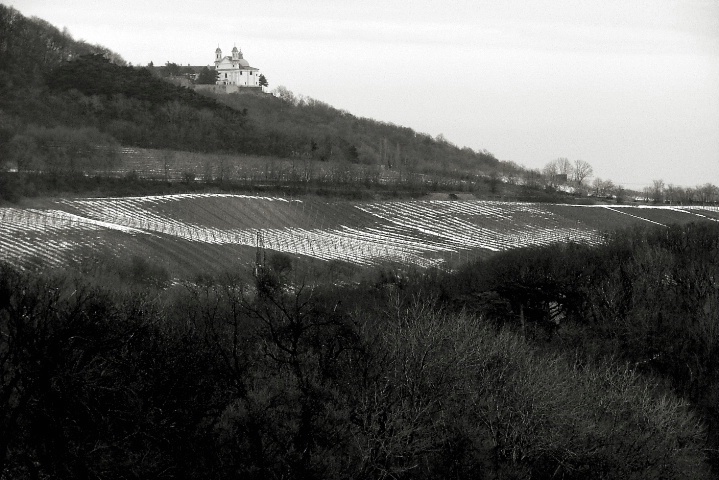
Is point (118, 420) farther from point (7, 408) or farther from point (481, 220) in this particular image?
point (481, 220)

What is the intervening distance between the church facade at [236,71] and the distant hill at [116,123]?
3919cm

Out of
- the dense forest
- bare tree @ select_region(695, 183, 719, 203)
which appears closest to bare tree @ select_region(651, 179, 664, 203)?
bare tree @ select_region(695, 183, 719, 203)

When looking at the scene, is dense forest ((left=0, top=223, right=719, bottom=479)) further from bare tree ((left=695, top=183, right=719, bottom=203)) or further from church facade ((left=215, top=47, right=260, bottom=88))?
church facade ((left=215, top=47, right=260, bottom=88))

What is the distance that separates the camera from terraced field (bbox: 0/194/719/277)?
5872 centimetres

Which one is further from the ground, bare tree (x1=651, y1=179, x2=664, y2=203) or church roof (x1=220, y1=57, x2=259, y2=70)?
church roof (x1=220, y1=57, x2=259, y2=70)

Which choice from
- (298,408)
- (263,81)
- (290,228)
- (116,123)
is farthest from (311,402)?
(263,81)

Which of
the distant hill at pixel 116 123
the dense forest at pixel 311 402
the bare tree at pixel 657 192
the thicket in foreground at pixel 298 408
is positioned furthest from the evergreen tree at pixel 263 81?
the thicket in foreground at pixel 298 408

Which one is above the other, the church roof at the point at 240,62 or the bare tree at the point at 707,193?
the church roof at the point at 240,62

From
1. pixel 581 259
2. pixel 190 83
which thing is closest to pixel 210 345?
pixel 581 259

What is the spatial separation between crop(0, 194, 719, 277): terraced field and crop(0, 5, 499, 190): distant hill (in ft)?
47.4

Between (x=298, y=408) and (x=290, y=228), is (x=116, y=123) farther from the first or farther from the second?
(x=298, y=408)

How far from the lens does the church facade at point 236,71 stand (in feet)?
595

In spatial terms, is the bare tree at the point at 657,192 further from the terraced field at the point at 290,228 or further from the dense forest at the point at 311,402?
the dense forest at the point at 311,402

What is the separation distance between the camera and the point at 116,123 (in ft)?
349
